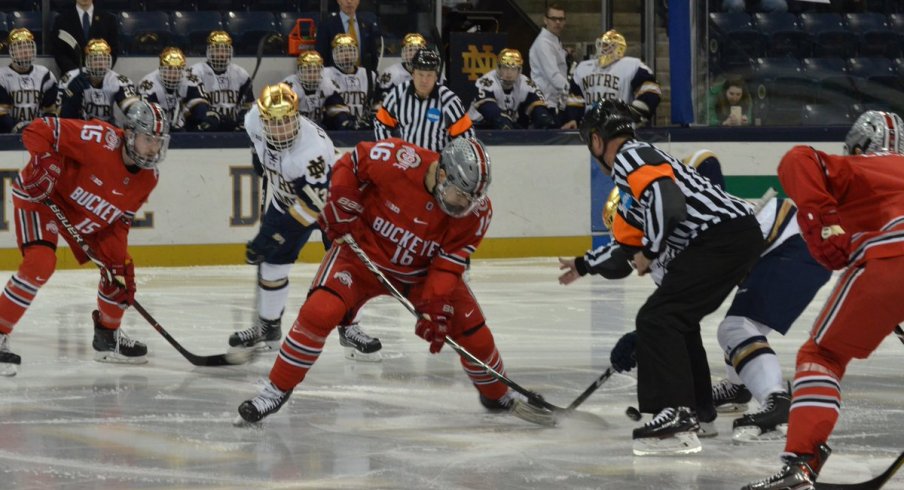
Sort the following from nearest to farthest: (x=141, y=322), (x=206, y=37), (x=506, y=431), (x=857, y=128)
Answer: (x=857, y=128)
(x=506, y=431)
(x=141, y=322)
(x=206, y=37)

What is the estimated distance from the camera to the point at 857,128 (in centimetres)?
391

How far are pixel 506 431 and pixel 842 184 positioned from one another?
4.87 feet

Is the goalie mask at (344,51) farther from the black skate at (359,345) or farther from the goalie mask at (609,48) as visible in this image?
the black skate at (359,345)

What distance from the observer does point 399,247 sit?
4.69m

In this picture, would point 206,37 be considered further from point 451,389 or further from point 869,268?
point 869,268

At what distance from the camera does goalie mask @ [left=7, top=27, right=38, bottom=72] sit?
938 cm

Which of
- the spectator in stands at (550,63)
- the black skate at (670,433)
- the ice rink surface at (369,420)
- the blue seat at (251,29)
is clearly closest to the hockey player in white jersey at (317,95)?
the blue seat at (251,29)

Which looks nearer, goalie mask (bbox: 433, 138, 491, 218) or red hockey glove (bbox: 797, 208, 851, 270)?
A: red hockey glove (bbox: 797, 208, 851, 270)

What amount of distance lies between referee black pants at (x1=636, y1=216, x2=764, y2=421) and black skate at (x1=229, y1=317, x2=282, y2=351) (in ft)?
7.67

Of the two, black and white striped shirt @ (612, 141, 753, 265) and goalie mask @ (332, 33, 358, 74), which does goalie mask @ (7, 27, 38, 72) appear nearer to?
goalie mask @ (332, 33, 358, 74)

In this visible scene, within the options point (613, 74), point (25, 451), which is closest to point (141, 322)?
point (25, 451)

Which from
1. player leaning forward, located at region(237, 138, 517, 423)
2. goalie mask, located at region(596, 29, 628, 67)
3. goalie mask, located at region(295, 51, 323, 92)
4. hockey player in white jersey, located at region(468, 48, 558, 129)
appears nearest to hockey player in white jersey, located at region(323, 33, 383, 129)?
goalie mask, located at region(295, 51, 323, 92)

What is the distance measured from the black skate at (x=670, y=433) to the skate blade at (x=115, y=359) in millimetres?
2446

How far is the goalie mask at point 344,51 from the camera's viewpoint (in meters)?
9.86
